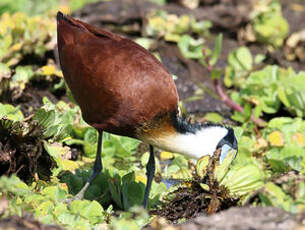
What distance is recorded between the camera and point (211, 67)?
5.59 m

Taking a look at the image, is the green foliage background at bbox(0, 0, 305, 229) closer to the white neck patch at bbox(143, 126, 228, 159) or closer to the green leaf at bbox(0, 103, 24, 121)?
the green leaf at bbox(0, 103, 24, 121)

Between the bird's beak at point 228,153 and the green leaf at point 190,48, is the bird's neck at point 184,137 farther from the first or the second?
the green leaf at point 190,48

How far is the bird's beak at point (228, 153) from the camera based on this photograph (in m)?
3.61

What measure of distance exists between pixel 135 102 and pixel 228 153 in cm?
64

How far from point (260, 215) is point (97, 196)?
1596 millimetres

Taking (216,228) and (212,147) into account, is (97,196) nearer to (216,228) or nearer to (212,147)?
(212,147)

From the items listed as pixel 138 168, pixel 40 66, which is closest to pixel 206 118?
pixel 138 168

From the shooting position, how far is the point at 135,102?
11.9 ft

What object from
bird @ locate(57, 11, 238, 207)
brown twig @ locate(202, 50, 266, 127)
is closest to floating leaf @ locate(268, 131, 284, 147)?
brown twig @ locate(202, 50, 266, 127)

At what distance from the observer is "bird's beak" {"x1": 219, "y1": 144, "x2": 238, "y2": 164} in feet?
11.8

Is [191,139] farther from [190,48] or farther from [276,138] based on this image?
[190,48]

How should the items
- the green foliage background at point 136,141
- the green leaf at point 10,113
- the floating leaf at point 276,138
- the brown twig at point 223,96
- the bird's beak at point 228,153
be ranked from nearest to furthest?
the green foliage background at point 136,141
the bird's beak at point 228,153
the green leaf at point 10,113
the floating leaf at point 276,138
the brown twig at point 223,96

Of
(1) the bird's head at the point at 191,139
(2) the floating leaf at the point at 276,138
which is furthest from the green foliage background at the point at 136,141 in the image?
(1) the bird's head at the point at 191,139

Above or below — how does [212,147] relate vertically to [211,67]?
below
